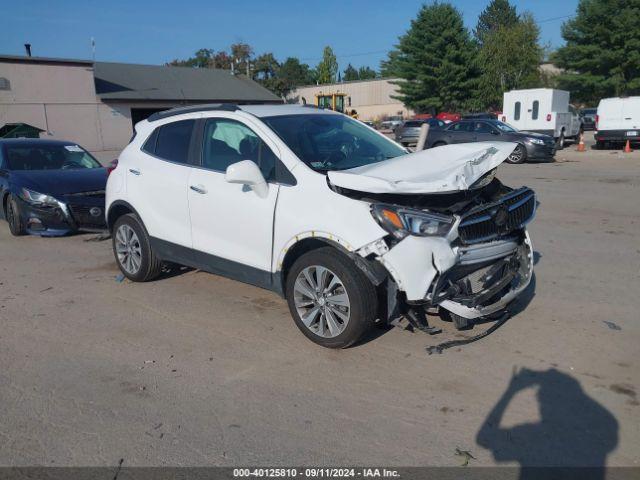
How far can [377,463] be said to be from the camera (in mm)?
3070

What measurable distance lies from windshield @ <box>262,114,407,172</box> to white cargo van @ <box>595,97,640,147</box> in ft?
66.0

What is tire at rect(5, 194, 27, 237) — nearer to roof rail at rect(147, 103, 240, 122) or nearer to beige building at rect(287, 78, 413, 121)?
roof rail at rect(147, 103, 240, 122)

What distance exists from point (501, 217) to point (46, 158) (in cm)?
816

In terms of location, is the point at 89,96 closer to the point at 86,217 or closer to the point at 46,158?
the point at 46,158

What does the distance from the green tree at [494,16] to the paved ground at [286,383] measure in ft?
324

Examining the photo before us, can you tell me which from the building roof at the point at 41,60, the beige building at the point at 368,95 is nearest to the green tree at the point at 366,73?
the beige building at the point at 368,95

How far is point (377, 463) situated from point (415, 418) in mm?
520

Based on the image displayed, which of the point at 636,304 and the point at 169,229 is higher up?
the point at 169,229

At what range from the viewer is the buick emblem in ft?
14.0

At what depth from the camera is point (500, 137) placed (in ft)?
65.2

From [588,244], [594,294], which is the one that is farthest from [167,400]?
[588,244]

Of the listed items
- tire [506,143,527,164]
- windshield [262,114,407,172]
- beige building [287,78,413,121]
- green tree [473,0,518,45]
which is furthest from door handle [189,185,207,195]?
green tree [473,0,518,45]

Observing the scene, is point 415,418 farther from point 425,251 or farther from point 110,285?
point 110,285

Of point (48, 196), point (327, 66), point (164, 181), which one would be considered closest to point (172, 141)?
point (164, 181)
